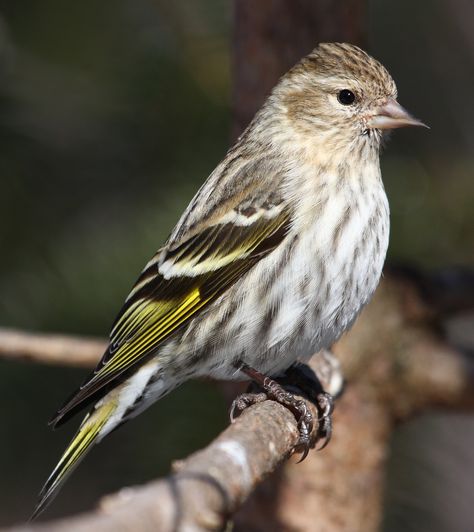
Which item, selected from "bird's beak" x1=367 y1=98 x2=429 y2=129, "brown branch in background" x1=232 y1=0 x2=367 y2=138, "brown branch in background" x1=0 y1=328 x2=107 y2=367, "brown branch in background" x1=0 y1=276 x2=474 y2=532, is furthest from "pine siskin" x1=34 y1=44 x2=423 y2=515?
"brown branch in background" x1=0 y1=276 x2=474 y2=532

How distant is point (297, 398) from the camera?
2852mm

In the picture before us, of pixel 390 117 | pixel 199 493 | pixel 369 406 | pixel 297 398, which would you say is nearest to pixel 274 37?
pixel 390 117

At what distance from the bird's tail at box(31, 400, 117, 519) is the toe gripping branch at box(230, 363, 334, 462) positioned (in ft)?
1.42

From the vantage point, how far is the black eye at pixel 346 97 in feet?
11.0

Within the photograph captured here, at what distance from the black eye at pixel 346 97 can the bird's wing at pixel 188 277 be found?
439 mm

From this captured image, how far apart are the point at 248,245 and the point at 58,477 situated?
857 mm

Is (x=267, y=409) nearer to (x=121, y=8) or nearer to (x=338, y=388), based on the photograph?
(x=338, y=388)

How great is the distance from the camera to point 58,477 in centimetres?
294

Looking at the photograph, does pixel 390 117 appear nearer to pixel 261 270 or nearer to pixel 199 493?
pixel 261 270

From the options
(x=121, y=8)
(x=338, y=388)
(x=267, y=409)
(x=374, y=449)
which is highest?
(x=121, y=8)

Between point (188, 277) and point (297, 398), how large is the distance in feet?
1.76

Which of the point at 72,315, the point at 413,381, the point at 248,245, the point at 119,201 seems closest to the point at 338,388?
the point at 248,245

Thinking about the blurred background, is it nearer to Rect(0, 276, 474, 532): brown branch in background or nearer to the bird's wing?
Rect(0, 276, 474, 532): brown branch in background

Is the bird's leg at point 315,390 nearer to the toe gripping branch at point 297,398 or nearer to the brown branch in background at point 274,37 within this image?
the toe gripping branch at point 297,398
